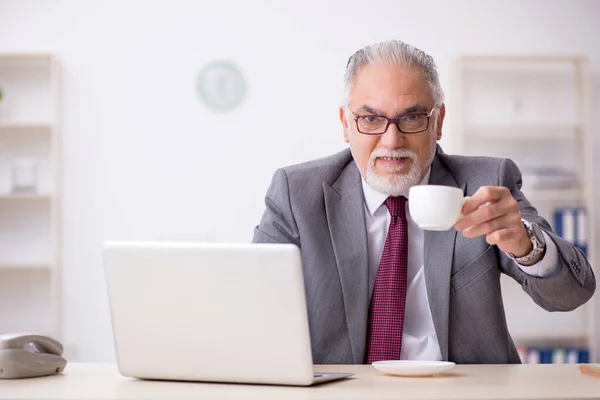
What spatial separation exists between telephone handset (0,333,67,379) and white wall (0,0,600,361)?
3.12 m

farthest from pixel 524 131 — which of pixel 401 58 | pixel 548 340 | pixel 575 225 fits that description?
pixel 401 58

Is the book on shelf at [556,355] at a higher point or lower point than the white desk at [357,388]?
lower

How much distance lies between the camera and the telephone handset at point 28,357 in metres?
1.42

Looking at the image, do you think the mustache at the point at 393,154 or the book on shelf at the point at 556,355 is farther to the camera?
the book on shelf at the point at 556,355

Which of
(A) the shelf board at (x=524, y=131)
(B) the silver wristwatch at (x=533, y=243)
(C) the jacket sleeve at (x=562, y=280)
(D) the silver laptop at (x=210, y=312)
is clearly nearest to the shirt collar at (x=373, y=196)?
(C) the jacket sleeve at (x=562, y=280)

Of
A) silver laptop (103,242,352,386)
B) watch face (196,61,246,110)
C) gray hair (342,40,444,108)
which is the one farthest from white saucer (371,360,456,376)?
watch face (196,61,246,110)

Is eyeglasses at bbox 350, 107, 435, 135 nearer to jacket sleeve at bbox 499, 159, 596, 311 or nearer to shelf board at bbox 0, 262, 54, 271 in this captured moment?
jacket sleeve at bbox 499, 159, 596, 311

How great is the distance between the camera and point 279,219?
207 cm

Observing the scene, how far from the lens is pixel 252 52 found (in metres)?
4.69

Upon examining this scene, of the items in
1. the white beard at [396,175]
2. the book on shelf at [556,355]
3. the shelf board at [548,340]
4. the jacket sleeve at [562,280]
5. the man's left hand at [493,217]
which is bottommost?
the book on shelf at [556,355]

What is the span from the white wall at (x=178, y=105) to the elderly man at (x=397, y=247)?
8.38 ft

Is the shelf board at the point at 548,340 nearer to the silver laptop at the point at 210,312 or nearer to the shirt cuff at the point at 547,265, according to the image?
the shirt cuff at the point at 547,265

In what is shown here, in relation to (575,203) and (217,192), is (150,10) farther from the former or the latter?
(575,203)

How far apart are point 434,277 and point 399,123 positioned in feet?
1.29
